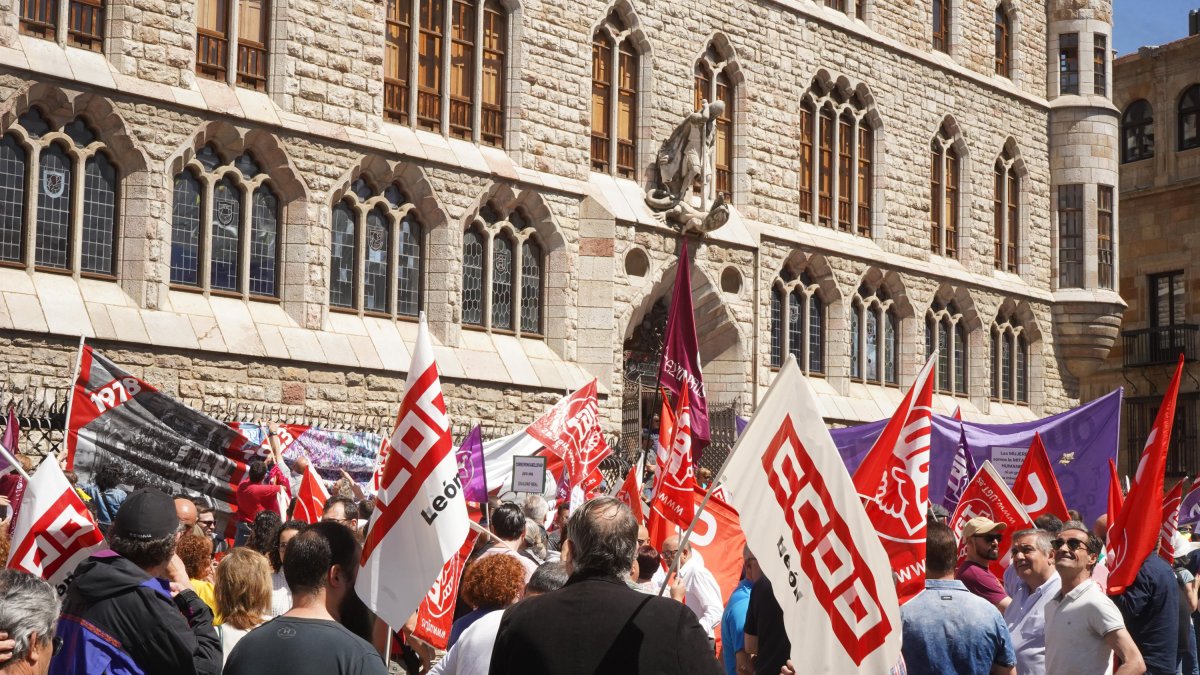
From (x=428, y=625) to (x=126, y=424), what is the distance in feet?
22.0

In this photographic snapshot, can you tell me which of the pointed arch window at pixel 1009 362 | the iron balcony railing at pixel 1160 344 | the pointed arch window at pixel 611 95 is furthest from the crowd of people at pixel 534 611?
the iron balcony railing at pixel 1160 344

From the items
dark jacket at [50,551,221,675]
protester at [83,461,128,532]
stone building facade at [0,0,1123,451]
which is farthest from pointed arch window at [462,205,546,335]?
dark jacket at [50,551,221,675]

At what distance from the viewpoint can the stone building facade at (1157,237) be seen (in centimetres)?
3353

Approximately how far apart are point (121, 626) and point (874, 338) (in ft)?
71.2

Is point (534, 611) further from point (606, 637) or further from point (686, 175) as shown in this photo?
point (686, 175)

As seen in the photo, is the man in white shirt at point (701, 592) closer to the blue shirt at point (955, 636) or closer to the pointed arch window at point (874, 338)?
the blue shirt at point (955, 636)

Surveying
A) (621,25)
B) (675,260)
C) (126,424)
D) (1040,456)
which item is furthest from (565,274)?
(1040,456)

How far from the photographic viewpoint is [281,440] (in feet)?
47.9

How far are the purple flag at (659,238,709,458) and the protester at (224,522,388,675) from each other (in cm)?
1005

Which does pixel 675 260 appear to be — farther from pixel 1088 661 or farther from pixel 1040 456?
pixel 1088 661

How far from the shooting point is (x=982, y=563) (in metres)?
8.12

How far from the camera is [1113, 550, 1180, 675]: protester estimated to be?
26.4 ft

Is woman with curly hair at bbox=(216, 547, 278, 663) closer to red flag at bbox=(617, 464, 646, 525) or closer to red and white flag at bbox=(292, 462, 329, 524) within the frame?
red and white flag at bbox=(292, 462, 329, 524)

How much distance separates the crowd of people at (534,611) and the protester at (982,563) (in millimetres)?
10
